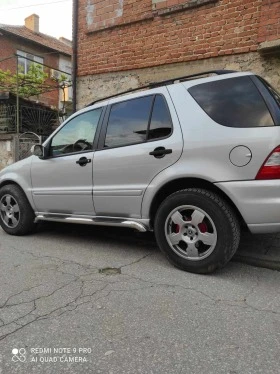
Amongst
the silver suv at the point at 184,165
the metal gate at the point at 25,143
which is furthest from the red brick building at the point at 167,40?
the silver suv at the point at 184,165

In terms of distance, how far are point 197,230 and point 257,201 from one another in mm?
615

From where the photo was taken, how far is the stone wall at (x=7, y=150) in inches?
381

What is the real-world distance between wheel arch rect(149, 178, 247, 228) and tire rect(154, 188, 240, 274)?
0.06 m

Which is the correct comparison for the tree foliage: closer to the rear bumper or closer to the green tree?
the green tree

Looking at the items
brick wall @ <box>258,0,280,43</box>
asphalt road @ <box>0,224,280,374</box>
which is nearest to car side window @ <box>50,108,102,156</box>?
asphalt road @ <box>0,224,280,374</box>

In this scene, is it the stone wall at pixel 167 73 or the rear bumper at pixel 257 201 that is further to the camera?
the stone wall at pixel 167 73

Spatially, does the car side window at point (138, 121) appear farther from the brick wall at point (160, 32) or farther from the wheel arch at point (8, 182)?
the brick wall at point (160, 32)

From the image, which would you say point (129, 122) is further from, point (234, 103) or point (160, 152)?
point (234, 103)

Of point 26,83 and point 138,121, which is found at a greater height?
point 26,83

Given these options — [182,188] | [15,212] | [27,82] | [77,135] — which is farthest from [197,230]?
[27,82]

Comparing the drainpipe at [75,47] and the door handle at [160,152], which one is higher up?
the drainpipe at [75,47]

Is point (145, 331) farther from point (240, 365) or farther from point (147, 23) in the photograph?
point (147, 23)

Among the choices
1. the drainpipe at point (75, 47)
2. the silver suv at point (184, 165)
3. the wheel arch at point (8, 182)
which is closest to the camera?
the silver suv at point (184, 165)

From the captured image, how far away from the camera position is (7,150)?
32.1ft
